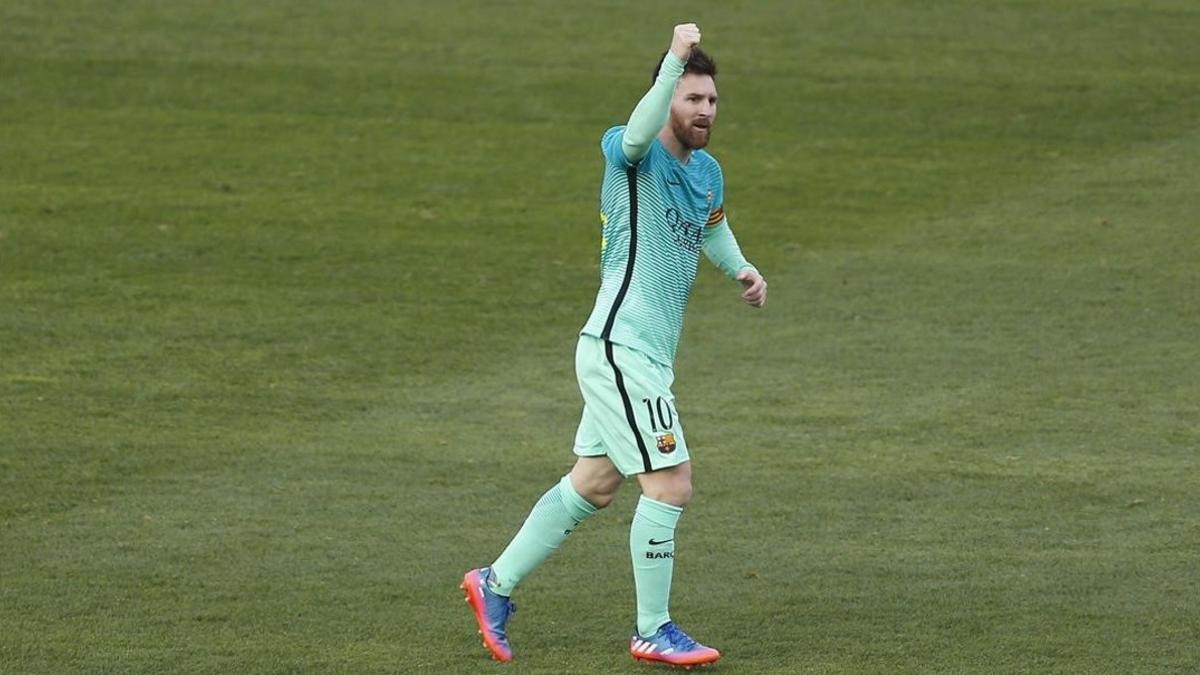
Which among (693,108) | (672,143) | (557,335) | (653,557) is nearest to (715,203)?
(672,143)

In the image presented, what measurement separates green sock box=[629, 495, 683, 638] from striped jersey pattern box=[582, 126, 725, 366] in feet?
1.57

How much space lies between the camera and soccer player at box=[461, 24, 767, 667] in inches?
228

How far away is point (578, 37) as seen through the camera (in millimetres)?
18078

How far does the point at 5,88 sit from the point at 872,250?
8.28 metres

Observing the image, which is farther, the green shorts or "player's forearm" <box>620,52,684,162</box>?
the green shorts

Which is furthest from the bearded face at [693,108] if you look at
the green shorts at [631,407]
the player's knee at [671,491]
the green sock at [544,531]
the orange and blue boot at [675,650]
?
the orange and blue boot at [675,650]

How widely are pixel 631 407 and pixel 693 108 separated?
935 millimetres

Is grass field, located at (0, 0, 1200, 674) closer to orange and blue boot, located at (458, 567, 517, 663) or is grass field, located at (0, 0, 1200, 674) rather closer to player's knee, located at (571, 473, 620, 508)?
orange and blue boot, located at (458, 567, 517, 663)

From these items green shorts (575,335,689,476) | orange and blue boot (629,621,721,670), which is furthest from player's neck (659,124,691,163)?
orange and blue boot (629,621,721,670)

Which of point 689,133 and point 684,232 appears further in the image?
point 684,232

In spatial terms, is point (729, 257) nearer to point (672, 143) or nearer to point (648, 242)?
point (648, 242)

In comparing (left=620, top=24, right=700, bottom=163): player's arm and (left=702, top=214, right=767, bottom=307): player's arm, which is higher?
(left=620, top=24, right=700, bottom=163): player's arm

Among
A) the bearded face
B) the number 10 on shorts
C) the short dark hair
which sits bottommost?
the number 10 on shorts

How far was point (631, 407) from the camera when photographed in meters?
5.79
